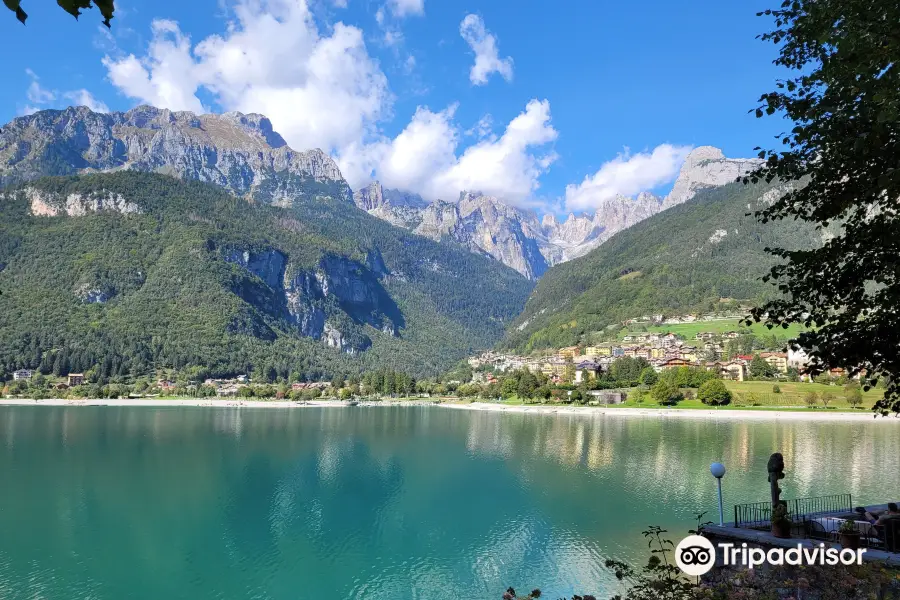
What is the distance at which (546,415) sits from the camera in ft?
349

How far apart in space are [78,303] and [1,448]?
162 m

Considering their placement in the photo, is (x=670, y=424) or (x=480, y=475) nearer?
(x=480, y=475)

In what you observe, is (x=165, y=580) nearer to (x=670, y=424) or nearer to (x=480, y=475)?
(x=480, y=475)

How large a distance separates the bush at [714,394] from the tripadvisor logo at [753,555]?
8831 cm

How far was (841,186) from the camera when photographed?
402 inches

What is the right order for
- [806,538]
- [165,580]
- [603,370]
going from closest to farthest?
[806,538] < [165,580] < [603,370]

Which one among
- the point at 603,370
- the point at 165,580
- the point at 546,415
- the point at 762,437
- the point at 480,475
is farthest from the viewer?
the point at 603,370

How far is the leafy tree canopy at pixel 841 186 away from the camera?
837 centimetres

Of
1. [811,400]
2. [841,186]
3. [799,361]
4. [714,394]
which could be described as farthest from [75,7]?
[799,361]

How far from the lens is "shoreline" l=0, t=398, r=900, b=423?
84.3 metres

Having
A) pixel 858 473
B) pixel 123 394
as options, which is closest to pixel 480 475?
pixel 858 473

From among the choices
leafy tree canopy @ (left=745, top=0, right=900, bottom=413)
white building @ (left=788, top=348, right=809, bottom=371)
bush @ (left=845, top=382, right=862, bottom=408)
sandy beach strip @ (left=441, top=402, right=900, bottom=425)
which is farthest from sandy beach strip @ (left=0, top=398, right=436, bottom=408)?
leafy tree canopy @ (left=745, top=0, right=900, bottom=413)

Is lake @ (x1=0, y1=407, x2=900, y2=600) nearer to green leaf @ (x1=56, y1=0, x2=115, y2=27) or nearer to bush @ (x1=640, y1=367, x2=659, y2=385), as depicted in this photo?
green leaf @ (x1=56, y1=0, x2=115, y2=27)

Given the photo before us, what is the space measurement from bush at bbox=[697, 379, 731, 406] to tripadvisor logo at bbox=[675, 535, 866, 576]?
88.3 metres
